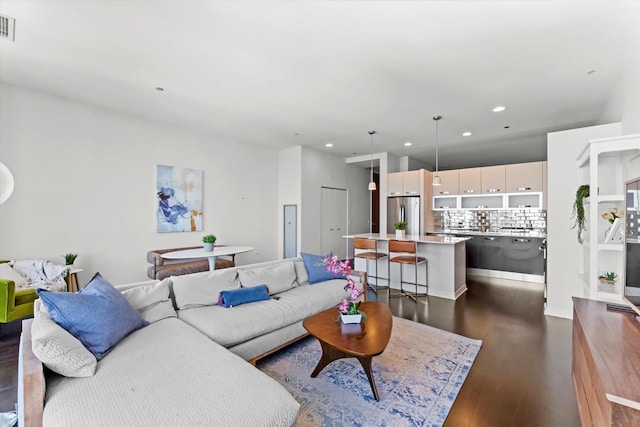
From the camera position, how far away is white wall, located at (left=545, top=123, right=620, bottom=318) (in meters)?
3.53

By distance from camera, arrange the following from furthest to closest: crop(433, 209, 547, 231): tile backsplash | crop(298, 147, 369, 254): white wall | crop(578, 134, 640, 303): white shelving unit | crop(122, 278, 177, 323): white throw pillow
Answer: crop(298, 147, 369, 254): white wall < crop(433, 209, 547, 231): tile backsplash < crop(578, 134, 640, 303): white shelving unit < crop(122, 278, 177, 323): white throw pillow

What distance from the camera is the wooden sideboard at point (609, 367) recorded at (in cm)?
99

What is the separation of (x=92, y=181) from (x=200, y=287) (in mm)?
2768

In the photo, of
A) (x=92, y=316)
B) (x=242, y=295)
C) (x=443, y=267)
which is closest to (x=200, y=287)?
(x=242, y=295)

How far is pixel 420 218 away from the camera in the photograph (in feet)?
20.8

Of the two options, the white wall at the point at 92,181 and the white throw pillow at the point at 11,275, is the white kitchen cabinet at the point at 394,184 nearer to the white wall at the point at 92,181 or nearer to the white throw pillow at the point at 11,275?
the white wall at the point at 92,181

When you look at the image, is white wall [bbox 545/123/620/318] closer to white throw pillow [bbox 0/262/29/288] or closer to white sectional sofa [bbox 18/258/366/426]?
white sectional sofa [bbox 18/258/366/426]

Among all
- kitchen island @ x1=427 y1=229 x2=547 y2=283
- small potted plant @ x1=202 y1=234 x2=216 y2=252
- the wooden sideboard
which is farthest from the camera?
kitchen island @ x1=427 y1=229 x2=547 y2=283

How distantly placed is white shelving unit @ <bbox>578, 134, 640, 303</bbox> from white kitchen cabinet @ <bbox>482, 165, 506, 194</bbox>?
255 cm

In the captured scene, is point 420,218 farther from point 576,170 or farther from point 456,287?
point 576,170

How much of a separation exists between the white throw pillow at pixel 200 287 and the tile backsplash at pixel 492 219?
5486 millimetres

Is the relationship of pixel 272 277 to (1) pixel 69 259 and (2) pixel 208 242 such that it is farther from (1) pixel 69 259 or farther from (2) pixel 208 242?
(1) pixel 69 259

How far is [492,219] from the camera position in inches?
249

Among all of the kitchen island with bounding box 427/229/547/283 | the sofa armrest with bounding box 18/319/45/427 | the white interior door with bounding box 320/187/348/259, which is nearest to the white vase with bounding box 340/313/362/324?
the sofa armrest with bounding box 18/319/45/427
